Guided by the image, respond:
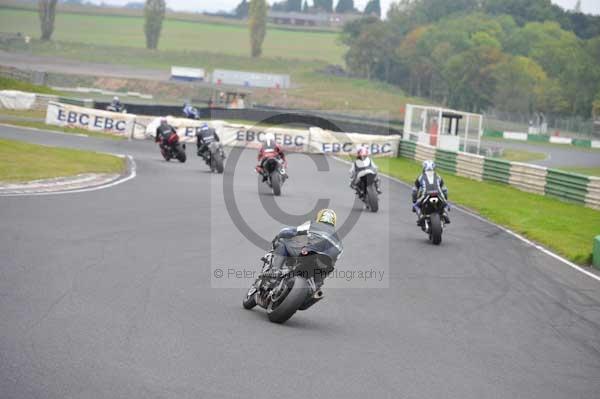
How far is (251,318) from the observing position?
31.5 ft

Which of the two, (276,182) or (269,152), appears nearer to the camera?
(276,182)

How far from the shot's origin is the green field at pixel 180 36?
123 m

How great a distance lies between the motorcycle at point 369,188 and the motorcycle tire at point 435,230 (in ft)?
12.6

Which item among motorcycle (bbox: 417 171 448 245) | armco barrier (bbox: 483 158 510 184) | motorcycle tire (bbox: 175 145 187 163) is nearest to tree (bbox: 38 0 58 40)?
motorcycle tire (bbox: 175 145 187 163)

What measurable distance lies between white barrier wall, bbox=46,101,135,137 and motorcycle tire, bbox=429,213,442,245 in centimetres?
2696

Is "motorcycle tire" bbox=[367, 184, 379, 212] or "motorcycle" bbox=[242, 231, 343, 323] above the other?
"motorcycle" bbox=[242, 231, 343, 323]

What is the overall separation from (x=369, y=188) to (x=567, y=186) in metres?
8.75

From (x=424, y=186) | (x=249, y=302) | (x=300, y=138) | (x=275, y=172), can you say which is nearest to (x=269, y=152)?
(x=275, y=172)

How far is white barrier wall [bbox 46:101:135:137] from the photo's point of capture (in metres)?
41.8

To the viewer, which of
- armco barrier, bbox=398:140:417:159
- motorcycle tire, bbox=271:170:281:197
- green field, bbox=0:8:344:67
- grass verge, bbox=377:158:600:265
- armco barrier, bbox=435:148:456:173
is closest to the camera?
grass verge, bbox=377:158:600:265

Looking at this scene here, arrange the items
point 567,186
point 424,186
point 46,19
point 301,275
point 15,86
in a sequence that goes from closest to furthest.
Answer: point 301,275
point 424,186
point 567,186
point 15,86
point 46,19

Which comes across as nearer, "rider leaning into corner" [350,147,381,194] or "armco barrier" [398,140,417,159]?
"rider leaning into corner" [350,147,381,194]

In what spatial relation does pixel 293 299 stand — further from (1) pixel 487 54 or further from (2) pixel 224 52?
(2) pixel 224 52

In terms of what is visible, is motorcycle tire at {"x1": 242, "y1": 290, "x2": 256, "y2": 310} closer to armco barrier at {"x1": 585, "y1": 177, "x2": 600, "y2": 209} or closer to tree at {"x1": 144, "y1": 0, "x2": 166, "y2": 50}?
armco barrier at {"x1": 585, "y1": 177, "x2": 600, "y2": 209}
